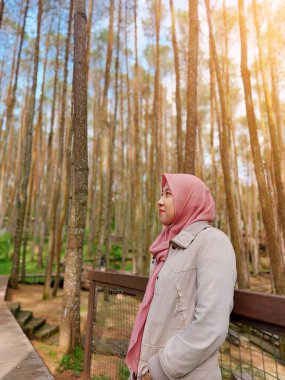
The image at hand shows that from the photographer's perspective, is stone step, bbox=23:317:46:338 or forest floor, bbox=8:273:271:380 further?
stone step, bbox=23:317:46:338

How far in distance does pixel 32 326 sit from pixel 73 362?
193 centimetres

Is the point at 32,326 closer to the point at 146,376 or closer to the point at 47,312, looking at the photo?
the point at 47,312

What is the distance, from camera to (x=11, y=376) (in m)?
2.36

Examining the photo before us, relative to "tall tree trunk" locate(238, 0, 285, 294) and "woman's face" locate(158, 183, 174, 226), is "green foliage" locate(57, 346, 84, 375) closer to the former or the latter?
"tall tree trunk" locate(238, 0, 285, 294)

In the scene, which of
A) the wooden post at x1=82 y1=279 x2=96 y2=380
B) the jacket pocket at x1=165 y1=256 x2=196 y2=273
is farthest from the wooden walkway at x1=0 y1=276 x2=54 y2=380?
the jacket pocket at x1=165 y1=256 x2=196 y2=273

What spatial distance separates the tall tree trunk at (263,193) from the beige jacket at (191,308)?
4.20 metres

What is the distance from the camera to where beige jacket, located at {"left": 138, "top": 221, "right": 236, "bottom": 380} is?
39.0 inches

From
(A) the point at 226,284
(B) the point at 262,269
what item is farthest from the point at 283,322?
(B) the point at 262,269

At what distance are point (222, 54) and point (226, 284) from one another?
12.2m

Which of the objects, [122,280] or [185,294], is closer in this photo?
[185,294]

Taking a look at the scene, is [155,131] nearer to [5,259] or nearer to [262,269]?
[5,259]

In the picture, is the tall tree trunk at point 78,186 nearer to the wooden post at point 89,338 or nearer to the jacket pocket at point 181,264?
the wooden post at point 89,338

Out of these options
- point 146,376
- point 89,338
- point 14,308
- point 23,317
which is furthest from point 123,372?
point 14,308

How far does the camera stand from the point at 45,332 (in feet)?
19.0
